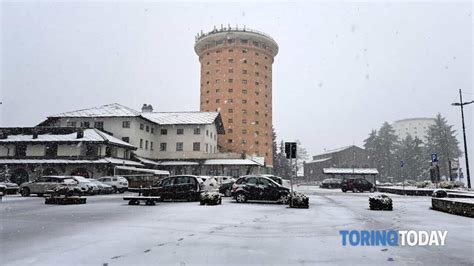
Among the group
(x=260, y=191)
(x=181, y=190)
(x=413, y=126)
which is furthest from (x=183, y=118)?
(x=413, y=126)

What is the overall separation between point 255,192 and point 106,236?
11.7 m

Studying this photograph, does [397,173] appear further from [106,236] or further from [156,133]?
[106,236]

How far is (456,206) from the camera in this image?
14469 millimetres

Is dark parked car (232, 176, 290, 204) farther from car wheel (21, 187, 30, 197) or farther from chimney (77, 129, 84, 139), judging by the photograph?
chimney (77, 129, 84, 139)

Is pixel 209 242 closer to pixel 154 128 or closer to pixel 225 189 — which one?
pixel 225 189

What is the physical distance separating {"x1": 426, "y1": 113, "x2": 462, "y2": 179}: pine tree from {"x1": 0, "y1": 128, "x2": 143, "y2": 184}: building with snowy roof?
6986cm

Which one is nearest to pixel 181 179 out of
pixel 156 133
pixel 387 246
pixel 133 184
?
pixel 133 184

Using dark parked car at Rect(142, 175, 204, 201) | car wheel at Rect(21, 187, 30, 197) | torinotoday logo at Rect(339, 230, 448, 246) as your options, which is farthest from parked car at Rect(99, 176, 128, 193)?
torinotoday logo at Rect(339, 230, 448, 246)

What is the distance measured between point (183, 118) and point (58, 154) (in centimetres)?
2123

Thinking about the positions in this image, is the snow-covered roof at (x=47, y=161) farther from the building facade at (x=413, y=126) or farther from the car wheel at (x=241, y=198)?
the building facade at (x=413, y=126)

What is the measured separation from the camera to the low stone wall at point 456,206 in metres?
13.4

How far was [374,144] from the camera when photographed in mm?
90062

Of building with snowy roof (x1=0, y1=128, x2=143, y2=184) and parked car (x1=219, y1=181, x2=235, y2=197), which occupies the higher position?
building with snowy roof (x1=0, y1=128, x2=143, y2=184)

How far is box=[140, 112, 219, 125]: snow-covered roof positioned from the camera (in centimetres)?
5416
